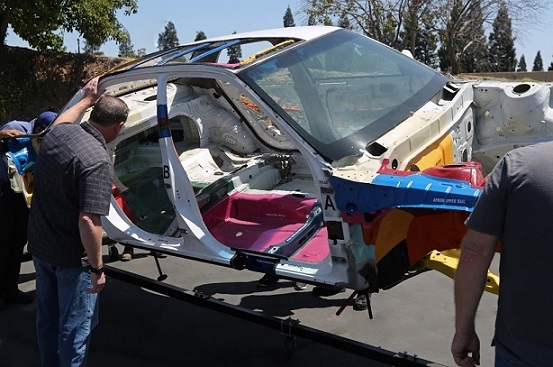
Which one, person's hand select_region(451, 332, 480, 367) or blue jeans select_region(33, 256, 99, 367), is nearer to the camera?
person's hand select_region(451, 332, 480, 367)

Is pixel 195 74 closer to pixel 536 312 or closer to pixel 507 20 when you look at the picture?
pixel 536 312

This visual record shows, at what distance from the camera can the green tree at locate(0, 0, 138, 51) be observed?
12586mm

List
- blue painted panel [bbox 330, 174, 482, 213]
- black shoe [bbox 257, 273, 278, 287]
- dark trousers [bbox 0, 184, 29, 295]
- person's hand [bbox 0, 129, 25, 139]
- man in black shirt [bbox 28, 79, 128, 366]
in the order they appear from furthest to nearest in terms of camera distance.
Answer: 1. black shoe [bbox 257, 273, 278, 287]
2. dark trousers [bbox 0, 184, 29, 295]
3. person's hand [bbox 0, 129, 25, 139]
4. man in black shirt [bbox 28, 79, 128, 366]
5. blue painted panel [bbox 330, 174, 482, 213]

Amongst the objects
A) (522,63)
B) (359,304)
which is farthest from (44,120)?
(522,63)

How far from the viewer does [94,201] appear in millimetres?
2844

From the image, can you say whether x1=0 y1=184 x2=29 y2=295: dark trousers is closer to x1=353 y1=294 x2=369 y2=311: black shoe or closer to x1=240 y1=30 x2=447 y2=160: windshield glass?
x1=240 y1=30 x2=447 y2=160: windshield glass

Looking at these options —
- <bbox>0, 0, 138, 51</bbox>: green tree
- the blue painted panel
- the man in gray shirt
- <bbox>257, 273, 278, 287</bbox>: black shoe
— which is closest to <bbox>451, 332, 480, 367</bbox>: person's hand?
the man in gray shirt

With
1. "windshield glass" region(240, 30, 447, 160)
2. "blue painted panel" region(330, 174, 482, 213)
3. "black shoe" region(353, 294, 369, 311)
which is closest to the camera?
"blue painted panel" region(330, 174, 482, 213)

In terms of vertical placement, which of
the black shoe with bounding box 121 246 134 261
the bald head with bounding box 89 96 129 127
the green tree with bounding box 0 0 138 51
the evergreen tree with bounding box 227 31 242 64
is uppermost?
the green tree with bounding box 0 0 138 51

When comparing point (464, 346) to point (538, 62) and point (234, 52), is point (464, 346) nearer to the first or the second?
point (234, 52)

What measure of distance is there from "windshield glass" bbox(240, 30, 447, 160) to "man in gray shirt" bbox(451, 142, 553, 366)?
1.40 meters

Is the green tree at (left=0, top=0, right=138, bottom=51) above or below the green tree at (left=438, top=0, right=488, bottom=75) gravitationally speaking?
above

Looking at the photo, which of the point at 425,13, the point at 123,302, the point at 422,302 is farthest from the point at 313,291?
the point at 425,13

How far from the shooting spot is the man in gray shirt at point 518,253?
162cm
